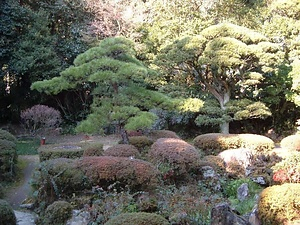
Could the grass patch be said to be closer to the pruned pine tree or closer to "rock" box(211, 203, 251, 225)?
the pruned pine tree

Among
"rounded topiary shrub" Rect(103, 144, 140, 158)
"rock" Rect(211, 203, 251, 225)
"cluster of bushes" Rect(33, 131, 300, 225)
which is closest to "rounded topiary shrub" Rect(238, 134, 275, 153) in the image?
"cluster of bushes" Rect(33, 131, 300, 225)

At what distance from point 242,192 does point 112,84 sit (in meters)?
3.91

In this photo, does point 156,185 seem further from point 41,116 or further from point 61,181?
point 41,116

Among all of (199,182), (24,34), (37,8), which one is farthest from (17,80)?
(199,182)

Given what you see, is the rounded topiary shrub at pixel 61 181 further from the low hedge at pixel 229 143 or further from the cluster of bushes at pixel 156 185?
the low hedge at pixel 229 143

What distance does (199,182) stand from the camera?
6992mm

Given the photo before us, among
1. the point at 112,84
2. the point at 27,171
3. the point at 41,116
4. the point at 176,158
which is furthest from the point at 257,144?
the point at 41,116

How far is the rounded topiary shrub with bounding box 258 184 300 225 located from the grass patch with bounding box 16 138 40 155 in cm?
841

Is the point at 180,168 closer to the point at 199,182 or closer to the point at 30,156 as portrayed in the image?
the point at 199,182

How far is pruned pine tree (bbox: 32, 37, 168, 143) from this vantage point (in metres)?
7.78

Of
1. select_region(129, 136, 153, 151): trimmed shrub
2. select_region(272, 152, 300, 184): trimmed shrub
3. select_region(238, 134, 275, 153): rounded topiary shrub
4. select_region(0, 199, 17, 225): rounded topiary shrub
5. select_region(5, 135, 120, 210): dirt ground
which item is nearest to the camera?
select_region(0, 199, 17, 225): rounded topiary shrub

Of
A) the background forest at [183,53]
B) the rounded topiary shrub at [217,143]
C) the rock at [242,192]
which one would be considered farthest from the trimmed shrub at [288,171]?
the background forest at [183,53]

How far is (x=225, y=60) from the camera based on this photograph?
11.4 metres

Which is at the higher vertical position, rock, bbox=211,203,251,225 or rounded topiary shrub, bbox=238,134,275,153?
rock, bbox=211,203,251,225
